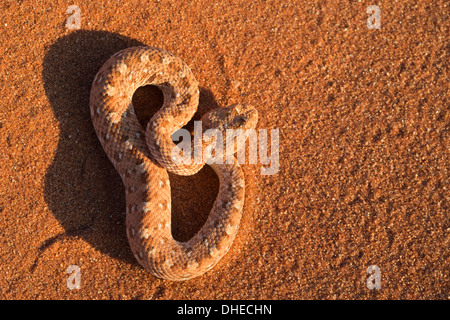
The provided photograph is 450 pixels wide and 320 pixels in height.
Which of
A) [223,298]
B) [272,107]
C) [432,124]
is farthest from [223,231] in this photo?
[432,124]

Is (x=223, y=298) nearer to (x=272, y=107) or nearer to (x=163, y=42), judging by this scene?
(x=272, y=107)

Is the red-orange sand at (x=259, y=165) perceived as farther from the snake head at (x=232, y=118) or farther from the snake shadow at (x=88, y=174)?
the snake head at (x=232, y=118)

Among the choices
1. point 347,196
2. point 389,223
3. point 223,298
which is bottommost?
point 223,298

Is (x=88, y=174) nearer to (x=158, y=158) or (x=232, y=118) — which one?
(x=158, y=158)

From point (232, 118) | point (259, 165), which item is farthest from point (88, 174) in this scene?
point (259, 165)

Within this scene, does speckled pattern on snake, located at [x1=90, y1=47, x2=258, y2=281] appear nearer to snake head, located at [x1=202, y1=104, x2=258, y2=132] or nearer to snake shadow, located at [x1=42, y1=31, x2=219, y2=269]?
snake head, located at [x1=202, y1=104, x2=258, y2=132]

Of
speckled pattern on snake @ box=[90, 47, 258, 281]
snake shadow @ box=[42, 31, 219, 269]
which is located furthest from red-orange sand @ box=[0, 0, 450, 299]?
speckled pattern on snake @ box=[90, 47, 258, 281]

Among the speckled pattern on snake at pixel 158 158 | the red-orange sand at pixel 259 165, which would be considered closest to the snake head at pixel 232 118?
the speckled pattern on snake at pixel 158 158
